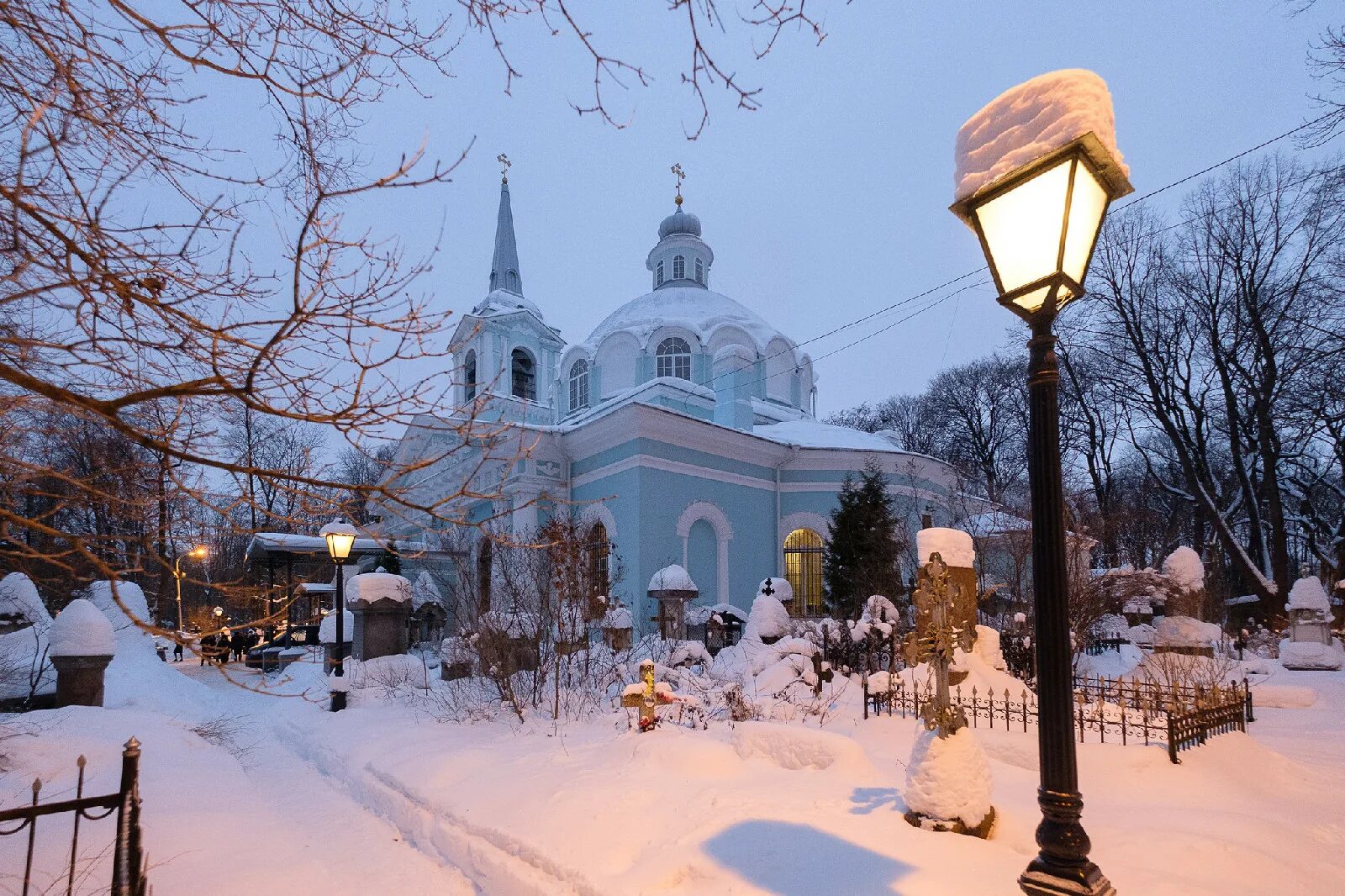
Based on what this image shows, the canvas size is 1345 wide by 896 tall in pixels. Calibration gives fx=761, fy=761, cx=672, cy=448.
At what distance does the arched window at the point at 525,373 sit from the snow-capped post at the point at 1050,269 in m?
25.0

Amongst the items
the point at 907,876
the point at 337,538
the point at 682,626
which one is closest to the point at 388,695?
the point at 337,538

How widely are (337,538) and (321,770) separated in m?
3.93

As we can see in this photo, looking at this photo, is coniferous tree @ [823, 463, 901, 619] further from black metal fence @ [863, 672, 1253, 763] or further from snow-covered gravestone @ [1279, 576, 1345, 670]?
black metal fence @ [863, 672, 1253, 763]

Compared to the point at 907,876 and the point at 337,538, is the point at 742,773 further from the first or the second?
the point at 337,538

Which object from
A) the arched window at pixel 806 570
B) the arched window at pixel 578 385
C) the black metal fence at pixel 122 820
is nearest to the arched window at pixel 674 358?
the arched window at pixel 578 385

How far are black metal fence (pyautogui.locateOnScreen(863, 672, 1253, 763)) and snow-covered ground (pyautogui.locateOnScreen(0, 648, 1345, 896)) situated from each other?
226 mm

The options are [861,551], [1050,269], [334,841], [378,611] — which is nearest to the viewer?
[1050,269]

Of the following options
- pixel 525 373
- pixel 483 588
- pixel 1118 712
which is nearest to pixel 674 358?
pixel 525 373

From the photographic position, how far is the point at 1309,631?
1600cm

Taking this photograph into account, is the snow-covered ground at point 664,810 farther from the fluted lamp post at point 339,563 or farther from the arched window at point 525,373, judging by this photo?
the arched window at point 525,373

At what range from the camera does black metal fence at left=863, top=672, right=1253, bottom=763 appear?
7199 millimetres

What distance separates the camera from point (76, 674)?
10.7 meters

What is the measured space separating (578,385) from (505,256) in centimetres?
621

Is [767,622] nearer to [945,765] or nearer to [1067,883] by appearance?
[945,765]
